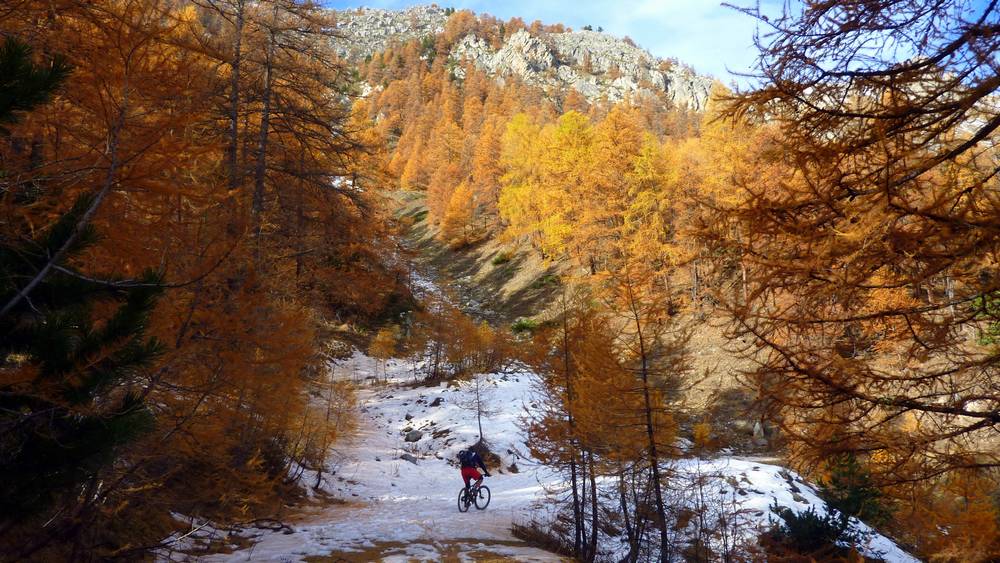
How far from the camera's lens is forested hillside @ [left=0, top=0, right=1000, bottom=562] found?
277 centimetres

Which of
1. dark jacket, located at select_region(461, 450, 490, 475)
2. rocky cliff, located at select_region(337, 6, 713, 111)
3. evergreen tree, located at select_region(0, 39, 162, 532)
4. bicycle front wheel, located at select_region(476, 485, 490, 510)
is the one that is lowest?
bicycle front wheel, located at select_region(476, 485, 490, 510)

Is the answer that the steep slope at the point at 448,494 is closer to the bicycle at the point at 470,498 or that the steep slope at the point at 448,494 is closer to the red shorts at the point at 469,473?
the bicycle at the point at 470,498

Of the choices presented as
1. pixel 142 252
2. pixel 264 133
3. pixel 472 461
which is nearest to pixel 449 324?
pixel 472 461

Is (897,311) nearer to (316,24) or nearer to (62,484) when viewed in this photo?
(62,484)

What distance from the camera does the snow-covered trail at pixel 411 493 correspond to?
759 centimetres

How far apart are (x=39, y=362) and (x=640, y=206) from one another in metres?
24.6

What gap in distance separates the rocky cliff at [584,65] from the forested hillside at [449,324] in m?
113

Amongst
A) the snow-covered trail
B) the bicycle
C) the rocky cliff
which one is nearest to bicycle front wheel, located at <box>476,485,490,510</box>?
the bicycle

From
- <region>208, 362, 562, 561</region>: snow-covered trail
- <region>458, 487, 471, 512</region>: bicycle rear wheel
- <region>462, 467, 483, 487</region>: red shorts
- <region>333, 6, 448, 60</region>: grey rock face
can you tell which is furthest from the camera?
<region>333, 6, 448, 60</region>: grey rock face

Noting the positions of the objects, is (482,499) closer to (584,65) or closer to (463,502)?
(463,502)

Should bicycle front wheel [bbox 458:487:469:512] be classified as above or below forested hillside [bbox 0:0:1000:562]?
below

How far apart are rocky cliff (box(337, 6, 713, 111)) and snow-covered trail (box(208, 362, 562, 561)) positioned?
110 m

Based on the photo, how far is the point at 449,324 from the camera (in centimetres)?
2620

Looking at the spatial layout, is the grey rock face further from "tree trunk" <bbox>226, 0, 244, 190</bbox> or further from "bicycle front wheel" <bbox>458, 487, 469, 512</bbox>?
"bicycle front wheel" <bbox>458, 487, 469, 512</bbox>
